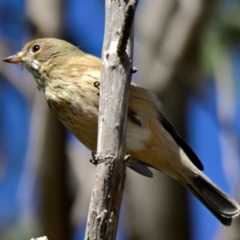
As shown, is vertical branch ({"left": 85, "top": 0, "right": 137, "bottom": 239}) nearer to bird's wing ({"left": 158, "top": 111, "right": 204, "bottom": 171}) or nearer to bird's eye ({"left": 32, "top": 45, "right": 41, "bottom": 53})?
bird's wing ({"left": 158, "top": 111, "right": 204, "bottom": 171})

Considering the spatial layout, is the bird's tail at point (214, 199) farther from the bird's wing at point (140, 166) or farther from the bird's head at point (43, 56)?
the bird's head at point (43, 56)

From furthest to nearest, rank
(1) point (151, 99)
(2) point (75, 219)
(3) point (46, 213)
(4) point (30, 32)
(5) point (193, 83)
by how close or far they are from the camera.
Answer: (5) point (193, 83)
(4) point (30, 32)
(2) point (75, 219)
(3) point (46, 213)
(1) point (151, 99)

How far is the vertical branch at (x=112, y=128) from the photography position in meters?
2.53

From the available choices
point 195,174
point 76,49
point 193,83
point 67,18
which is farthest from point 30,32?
point 195,174

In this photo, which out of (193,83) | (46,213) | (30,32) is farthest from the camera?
(193,83)

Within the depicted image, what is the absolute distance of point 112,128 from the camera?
2.61 metres

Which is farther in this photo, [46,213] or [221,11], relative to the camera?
[221,11]

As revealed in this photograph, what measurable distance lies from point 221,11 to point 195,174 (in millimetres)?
1941

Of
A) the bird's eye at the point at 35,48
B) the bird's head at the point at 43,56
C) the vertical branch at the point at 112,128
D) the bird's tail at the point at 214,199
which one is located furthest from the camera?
the bird's eye at the point at 35,48

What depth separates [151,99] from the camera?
153 inches

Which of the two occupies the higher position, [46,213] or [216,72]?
[216,72]

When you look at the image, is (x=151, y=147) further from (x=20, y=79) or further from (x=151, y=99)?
(x=20, y=79)

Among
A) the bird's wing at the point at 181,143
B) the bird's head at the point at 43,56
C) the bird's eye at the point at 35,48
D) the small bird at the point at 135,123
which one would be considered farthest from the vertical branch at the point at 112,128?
the bird's eye at the point at 35,48

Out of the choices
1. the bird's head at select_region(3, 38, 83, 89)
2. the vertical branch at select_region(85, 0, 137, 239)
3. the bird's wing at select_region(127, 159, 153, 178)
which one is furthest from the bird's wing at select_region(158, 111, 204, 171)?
the vertical branch at select_region(85, 0, 137, 239)
